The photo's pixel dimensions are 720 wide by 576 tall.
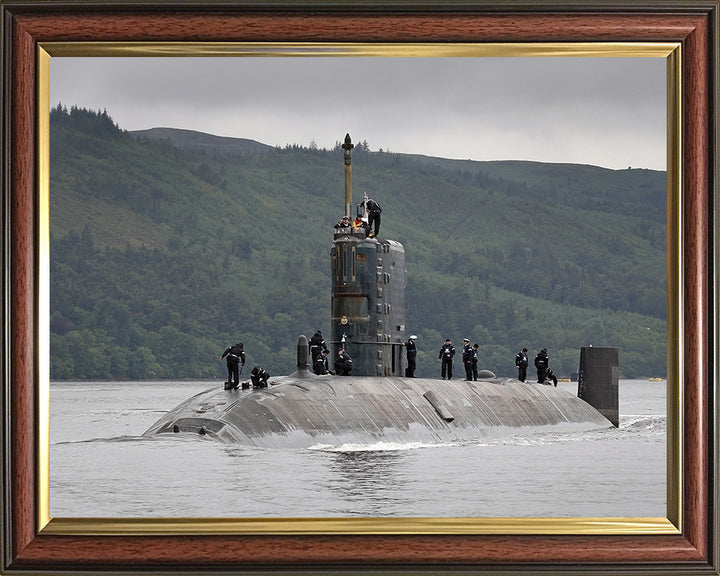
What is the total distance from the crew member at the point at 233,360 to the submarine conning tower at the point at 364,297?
3650mm

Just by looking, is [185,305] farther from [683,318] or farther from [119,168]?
[683,318]

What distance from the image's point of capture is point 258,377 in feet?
74.6

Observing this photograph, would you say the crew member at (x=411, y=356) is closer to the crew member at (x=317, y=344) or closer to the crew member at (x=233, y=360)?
the crew member at (x=317, y=344)

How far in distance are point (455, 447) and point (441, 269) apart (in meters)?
3.92

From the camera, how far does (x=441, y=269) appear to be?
21.2 m

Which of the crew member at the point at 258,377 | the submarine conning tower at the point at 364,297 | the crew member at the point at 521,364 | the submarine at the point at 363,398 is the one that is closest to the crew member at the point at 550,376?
the crew member at the point at 521,364

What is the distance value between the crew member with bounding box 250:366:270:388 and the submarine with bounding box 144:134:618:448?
17 centimetres

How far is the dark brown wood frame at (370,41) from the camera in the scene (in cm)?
750

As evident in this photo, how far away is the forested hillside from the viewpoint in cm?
984

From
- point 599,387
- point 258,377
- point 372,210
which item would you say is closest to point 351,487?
point 258,377

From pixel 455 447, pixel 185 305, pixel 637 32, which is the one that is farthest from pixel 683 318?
pixel 185 305

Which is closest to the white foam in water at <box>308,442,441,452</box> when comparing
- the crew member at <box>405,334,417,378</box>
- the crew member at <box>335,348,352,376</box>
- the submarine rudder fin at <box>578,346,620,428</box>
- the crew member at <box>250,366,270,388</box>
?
the crew member at <box>250,366,270,388</box>

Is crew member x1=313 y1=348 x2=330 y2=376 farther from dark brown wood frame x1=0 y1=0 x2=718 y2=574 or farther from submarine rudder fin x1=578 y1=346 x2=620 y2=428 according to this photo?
dark brown wood frame x1=0 y1=0 x2=718 y2=574

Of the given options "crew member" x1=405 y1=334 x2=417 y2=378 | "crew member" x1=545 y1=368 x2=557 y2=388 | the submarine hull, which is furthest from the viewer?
"crew member" x1=545 y1=368 x2=557 y2=388
